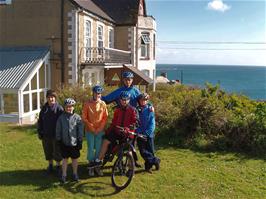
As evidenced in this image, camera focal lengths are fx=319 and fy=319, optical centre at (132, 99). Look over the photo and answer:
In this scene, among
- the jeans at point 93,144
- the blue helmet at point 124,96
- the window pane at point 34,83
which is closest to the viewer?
the blue helmet at point 124,96

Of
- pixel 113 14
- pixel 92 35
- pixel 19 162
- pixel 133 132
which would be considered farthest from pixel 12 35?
pixel 133 132

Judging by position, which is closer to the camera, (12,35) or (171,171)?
(171,171)

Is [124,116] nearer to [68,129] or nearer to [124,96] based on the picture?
[124,96]

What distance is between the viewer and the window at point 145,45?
2691 centimetres

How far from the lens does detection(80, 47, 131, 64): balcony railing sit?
59.9 feet

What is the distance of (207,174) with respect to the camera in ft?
22.0

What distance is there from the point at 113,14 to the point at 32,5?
9791 mm

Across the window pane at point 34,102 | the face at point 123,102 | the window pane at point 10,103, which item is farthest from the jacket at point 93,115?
the window pane at point 34,102

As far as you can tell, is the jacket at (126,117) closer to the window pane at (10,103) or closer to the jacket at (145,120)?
the jacket at (145,120)

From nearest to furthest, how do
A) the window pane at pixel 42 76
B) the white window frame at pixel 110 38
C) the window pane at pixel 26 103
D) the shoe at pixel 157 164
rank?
the shoe at pixel 157 164 → the window pane at pixel 26 103 → the window pane at pixel 42 76 → the white window frame at pixel 110 38

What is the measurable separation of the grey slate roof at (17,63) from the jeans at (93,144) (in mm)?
8725

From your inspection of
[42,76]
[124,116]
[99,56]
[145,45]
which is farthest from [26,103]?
[145,45]

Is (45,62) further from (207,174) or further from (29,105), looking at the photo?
(207,174)

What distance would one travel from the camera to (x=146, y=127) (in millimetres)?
6559
